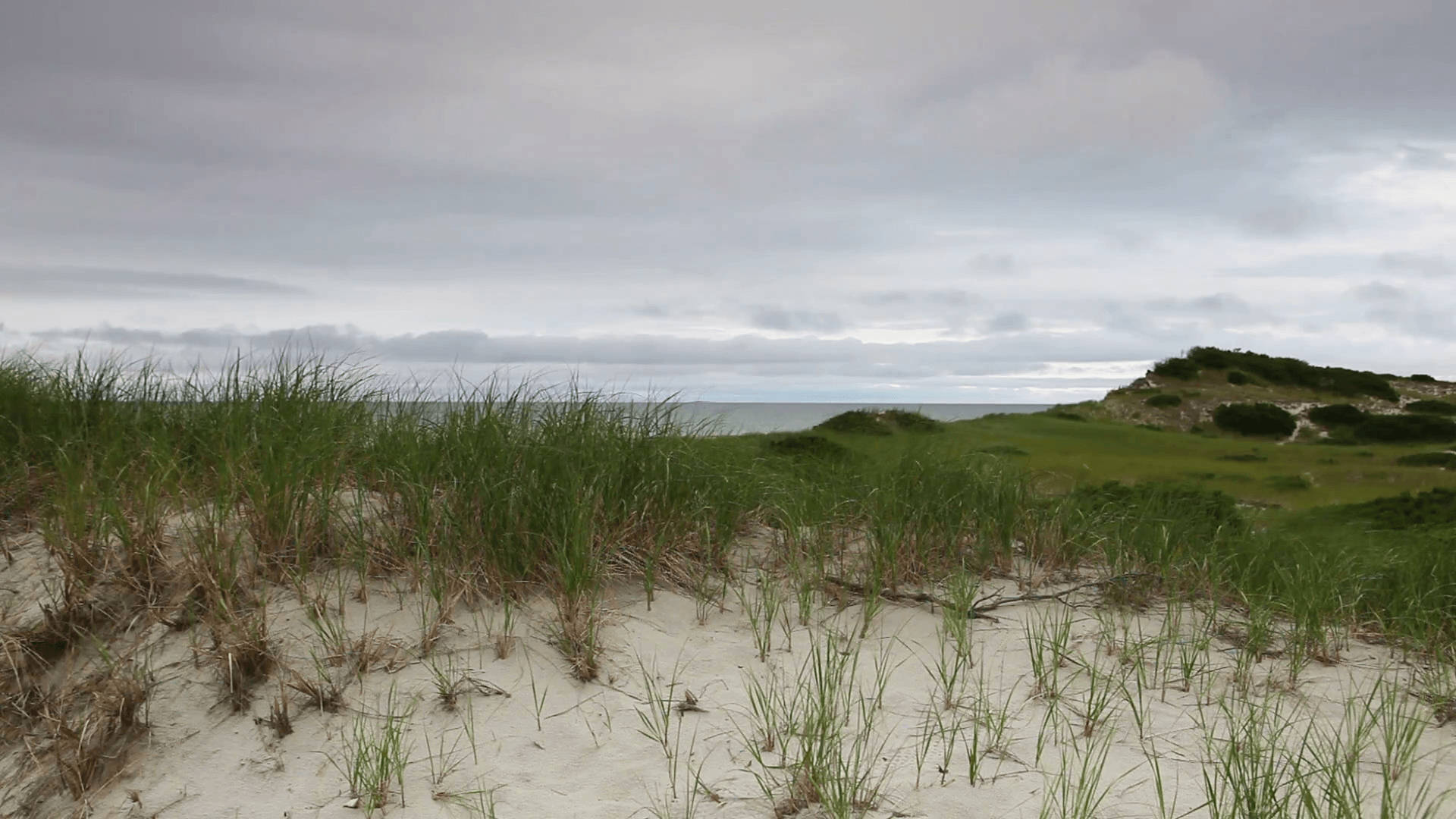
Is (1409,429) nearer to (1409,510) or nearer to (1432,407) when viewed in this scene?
(1432,407)

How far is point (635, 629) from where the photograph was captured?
12.5 ft

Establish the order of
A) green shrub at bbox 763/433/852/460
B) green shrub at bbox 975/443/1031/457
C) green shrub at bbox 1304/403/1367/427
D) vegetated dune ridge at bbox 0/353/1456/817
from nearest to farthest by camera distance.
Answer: vegetated dune ridge at bbox 0/353/1456/817 → green shrub at bbox 975/443/1031/457 → green shrub at bbox 763/433/852/460 → green shrub at bbox 1304/403/1367/427

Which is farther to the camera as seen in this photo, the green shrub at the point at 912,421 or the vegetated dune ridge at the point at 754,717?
the green shrub at the point at 912,421

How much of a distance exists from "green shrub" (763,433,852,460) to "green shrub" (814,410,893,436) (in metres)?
0.64

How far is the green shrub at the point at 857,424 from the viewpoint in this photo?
7.56 metres

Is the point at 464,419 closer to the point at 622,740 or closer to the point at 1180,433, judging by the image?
the point at 622,740

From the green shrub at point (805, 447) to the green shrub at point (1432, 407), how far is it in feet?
24.6

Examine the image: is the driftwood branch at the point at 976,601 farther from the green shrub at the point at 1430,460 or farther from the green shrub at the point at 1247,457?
the green shrub at the point at 1430,460

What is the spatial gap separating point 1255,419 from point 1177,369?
1682 millimetres

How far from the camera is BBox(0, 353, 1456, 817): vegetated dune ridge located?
2916 mm

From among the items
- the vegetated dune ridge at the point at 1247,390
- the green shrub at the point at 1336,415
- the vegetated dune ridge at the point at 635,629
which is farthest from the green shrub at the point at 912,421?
the green shrub at the point at 1336,415

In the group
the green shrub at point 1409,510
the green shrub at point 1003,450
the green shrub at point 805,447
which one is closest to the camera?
the green shrub at point 1409,510

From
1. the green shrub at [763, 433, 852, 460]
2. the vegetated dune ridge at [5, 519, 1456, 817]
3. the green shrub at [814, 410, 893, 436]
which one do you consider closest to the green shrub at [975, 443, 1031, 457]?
the green shrub at [763, 433, 852, 460]

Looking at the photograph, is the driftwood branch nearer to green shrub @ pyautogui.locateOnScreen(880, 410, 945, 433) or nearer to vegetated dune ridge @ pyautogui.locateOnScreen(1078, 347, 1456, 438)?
green shrub @ pyautogui.locateOnScreen(880, 410, 945, 433)
